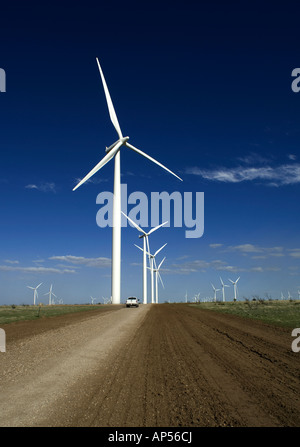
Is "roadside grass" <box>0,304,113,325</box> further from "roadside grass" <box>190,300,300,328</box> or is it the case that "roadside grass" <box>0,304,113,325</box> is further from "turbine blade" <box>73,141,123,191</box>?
"roadside grass" <box>190,300,300,328</box>

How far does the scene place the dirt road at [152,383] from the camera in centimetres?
604

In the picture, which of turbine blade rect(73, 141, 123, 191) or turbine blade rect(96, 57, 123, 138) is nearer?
turbine blade rect(73, 141, 123, 191)

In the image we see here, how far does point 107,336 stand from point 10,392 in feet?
31.5

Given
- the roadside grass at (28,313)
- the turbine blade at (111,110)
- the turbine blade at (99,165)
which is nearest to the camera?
the roadside grass at (28,313)

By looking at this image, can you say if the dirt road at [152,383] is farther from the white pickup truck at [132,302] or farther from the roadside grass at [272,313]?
the white pickup truck at [132,302]

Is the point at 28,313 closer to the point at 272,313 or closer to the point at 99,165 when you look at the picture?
the point at 272,313

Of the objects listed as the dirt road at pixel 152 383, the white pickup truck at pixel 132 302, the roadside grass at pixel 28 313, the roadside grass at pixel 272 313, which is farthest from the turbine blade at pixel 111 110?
the dirt road at pixel 152 383

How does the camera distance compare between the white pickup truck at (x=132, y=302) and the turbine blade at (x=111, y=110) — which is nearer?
the white pickup truck at (x=132, y=302)

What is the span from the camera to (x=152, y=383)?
8211mm

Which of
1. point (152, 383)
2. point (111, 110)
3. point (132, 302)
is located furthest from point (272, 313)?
point (111, 110)

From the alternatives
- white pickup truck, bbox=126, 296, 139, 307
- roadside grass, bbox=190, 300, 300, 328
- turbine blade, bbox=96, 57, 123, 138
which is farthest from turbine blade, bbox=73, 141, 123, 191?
roadside grass, bbox=190, 300, 300, 328

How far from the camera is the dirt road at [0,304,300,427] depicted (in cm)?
604

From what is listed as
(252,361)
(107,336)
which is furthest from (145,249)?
(252,361)
